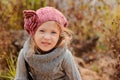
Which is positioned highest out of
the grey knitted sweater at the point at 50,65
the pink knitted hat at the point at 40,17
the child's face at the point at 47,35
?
the pink knitted hat at the point at 40,17

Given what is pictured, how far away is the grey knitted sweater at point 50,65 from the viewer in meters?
3.86

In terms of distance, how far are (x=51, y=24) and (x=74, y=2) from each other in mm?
2851

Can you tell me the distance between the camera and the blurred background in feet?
17.6

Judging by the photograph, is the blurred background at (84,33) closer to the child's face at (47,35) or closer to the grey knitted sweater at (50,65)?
the grey knitted sweater at (50,65)

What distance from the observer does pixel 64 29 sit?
3.86 meters

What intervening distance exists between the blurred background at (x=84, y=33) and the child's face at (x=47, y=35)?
1206mm

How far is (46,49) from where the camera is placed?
3.84 m

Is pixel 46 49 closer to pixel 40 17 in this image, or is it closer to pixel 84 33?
pixel 40 17

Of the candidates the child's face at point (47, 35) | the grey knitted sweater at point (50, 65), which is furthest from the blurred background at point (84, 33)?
the child's face at point (47, 35)

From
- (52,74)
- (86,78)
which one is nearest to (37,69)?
(52,74)

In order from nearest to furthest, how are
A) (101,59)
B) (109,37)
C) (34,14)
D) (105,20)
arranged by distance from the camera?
1. (34,14)
2. (109,37)
3. (105,20)
4. (101,59)

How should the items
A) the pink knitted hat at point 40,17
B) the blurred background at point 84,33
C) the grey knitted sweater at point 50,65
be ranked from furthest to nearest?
the blurred background at point 84,33 < the grey knitted sweater at point 50,65 < the pink knitted hat at point 40,17

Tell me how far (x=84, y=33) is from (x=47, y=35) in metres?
3.31

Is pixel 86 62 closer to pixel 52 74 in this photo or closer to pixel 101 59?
pixel 101 59
